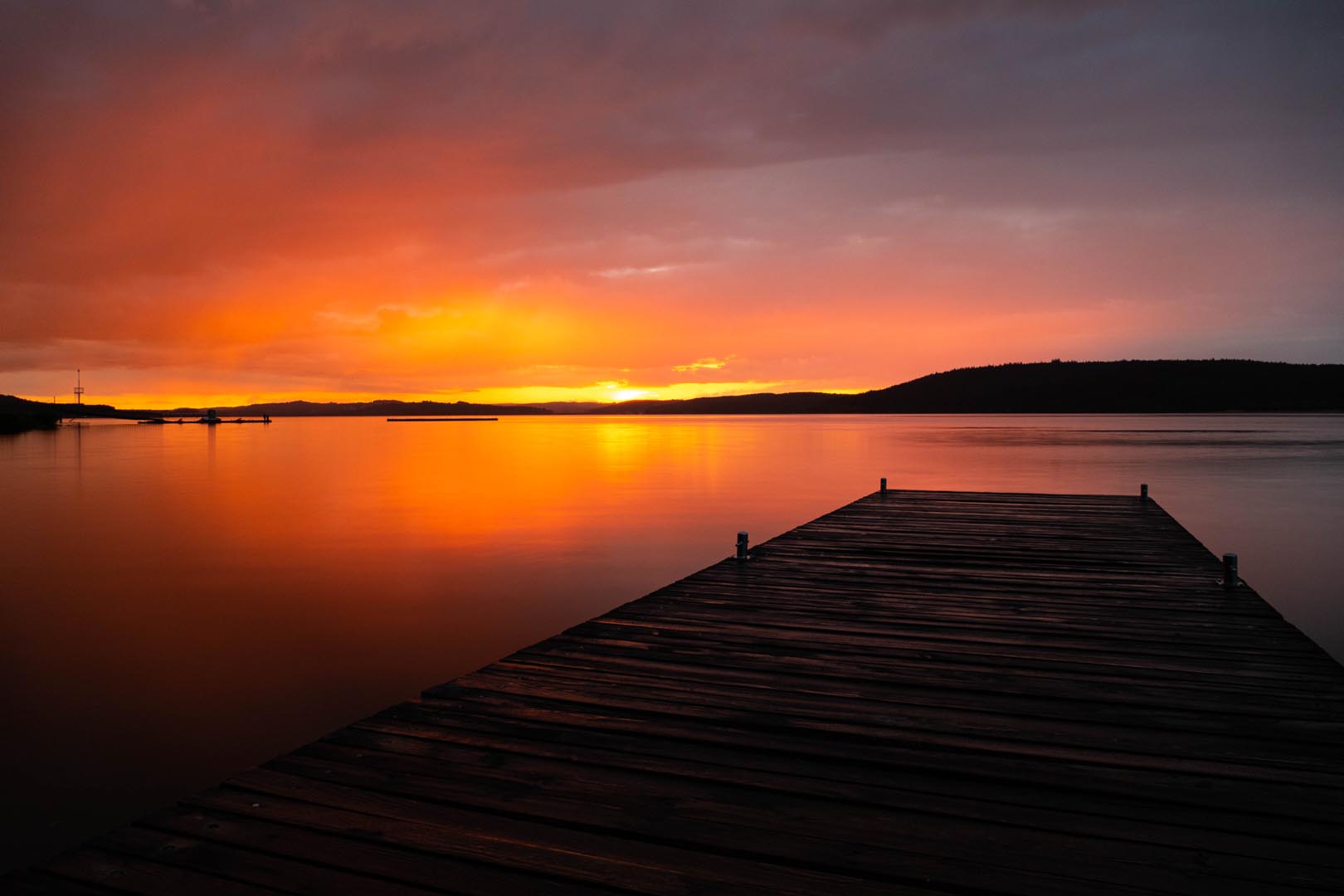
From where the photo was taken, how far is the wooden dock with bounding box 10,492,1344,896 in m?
2.75

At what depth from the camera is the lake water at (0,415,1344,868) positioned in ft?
21.9

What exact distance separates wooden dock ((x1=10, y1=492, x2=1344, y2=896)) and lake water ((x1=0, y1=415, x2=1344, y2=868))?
314 centimetres

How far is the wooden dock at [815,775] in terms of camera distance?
2754 millimetres

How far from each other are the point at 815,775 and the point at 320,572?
480 inches

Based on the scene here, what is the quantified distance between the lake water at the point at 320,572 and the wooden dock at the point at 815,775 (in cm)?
314

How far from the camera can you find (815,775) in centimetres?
350

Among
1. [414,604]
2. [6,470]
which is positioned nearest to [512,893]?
[414,604]

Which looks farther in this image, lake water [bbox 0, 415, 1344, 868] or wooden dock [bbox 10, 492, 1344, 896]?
lake water [bbox 0, 415, 1344, 868]

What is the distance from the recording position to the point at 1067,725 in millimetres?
4082

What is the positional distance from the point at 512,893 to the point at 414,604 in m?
9.41

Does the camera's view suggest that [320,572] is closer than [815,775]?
No

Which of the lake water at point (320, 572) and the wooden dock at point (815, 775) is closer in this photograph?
the wooden dock at point (815, 775)

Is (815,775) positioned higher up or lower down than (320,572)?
higher up

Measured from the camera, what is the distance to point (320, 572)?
13.6 m
